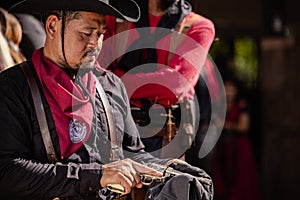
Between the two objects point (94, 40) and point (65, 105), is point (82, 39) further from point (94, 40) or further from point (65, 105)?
point (65, 105)

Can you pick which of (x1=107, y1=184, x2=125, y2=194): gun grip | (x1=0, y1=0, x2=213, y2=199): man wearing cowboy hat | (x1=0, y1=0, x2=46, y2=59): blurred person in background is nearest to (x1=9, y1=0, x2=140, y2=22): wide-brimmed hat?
(x1=0, y1=0, x2=213, y2=199): man wearing cowboy hat

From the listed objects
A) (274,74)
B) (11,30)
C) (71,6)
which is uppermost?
(71,6)

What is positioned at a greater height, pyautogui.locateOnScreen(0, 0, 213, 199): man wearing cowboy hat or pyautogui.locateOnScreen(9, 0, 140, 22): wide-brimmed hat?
pyautogui.locateOnScreen(9, 0, 140, 22): wide-brimmed hat

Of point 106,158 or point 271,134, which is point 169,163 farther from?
point 271,134

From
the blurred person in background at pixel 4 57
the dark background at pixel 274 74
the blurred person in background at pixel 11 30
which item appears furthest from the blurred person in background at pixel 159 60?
the dark background at pixel 274 74

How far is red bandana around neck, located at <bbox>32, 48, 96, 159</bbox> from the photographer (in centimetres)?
325

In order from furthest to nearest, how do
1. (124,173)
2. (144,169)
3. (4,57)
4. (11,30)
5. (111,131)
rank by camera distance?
(11,30) → (4,57) → (111,131) → (144,169) → (124,173)

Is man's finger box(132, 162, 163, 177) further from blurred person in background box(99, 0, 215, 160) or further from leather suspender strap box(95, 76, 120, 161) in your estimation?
blurred person in background box(99, 0, 215, 160)

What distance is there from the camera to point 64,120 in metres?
3.27

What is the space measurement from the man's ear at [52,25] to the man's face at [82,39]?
47mm

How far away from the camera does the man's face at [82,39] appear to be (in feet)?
10.8

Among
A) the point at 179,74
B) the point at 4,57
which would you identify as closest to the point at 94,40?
the point at 179,74

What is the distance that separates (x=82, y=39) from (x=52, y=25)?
0.14 metres

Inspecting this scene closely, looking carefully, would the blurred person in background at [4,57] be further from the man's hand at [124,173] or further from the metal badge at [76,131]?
the man's hand at [124,173]
